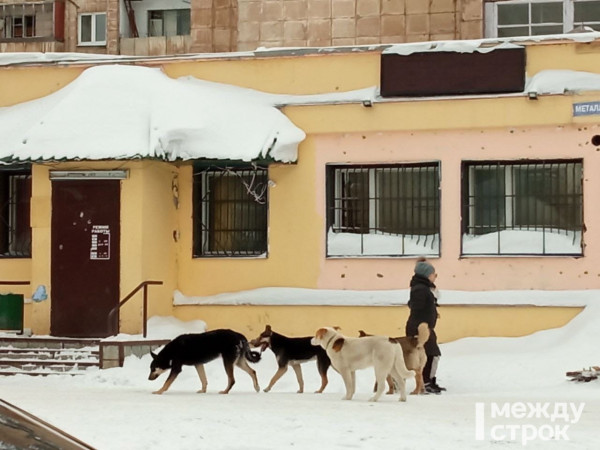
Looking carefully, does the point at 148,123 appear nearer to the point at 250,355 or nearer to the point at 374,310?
the point at 374,310

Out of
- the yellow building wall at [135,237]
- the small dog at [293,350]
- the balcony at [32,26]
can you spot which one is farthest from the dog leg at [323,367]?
the balcony at [32,26]

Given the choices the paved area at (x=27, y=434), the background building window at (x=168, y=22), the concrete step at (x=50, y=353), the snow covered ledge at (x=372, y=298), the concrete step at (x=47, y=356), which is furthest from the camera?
the background building window at (x=168, y=22)

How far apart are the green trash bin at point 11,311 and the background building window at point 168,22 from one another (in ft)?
42.3

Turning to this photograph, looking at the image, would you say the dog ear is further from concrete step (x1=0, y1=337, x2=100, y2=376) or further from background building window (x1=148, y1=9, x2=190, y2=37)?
background building window (x1=148, y1=9, x2=190, y2=37)

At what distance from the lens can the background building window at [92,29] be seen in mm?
31266

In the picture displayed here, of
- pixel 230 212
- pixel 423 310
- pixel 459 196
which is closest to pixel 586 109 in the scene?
pixel 459 196

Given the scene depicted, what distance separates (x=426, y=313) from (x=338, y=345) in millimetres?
1847

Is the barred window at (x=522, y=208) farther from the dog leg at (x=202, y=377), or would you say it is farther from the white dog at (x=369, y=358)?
the white dog at (x=369, y=358)

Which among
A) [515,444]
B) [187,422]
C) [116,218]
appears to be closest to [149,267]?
[116,218]

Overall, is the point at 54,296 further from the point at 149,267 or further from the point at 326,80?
the point at 326,80

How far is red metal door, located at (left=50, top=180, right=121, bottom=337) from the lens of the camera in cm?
1906

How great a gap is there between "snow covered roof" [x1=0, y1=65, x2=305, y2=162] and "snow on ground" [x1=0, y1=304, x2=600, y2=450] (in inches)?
110

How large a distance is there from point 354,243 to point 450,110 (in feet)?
8.26

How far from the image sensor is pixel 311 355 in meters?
14.6
